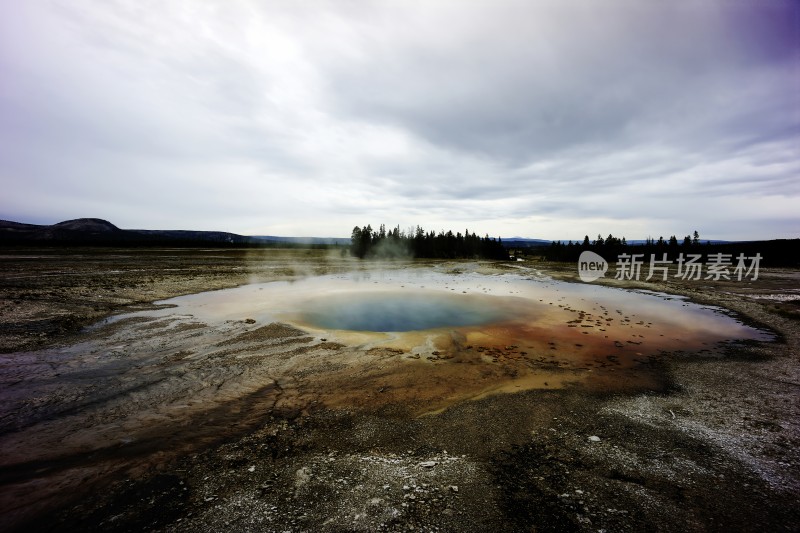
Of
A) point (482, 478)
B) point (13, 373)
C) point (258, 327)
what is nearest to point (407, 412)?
point (482, 478)

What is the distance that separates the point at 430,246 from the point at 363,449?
106m

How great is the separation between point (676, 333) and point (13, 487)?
2374cm

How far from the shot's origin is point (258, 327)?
1562 centimetres

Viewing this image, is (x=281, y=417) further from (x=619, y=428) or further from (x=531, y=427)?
(x=619, y=428)

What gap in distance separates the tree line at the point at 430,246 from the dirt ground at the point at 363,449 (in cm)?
9343

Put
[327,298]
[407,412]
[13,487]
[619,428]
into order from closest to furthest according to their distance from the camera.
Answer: [13,487]
[619,428]
[407,412]
[327,298]

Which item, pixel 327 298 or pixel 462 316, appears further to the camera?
pixel 327 298

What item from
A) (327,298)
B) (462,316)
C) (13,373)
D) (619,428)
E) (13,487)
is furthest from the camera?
(327,298)

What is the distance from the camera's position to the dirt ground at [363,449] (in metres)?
4.89

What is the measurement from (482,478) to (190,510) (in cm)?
476

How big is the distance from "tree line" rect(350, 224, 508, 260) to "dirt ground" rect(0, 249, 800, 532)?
93426mm

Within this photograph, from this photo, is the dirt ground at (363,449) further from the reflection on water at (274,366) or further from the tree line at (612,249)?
the tree line at (612,249)

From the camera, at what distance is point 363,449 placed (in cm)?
652

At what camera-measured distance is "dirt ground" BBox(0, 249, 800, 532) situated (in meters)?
4.89
